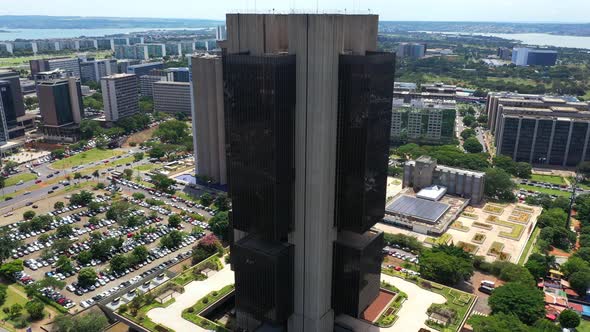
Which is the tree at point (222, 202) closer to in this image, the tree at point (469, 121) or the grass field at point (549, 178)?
the grass field at point (549, 178)

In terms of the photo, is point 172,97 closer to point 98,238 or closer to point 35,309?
point 98,238

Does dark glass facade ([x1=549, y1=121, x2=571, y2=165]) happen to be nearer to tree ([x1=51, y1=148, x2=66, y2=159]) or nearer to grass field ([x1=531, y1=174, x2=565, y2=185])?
grass field ([x1=531, y1=174, x2=565, y2=185])

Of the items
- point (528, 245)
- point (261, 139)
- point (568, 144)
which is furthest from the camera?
point (568, 144)

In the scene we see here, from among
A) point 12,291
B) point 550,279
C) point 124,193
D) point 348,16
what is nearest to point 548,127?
point 550,279

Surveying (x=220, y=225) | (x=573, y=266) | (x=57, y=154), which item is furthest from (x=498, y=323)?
(x=57, y=154)

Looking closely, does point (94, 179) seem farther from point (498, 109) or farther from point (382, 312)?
point (498, 109)

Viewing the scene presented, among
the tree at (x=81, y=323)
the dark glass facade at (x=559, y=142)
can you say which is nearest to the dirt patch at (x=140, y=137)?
the tree at (x=81, y=323)

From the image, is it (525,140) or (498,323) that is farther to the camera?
(525,140)
